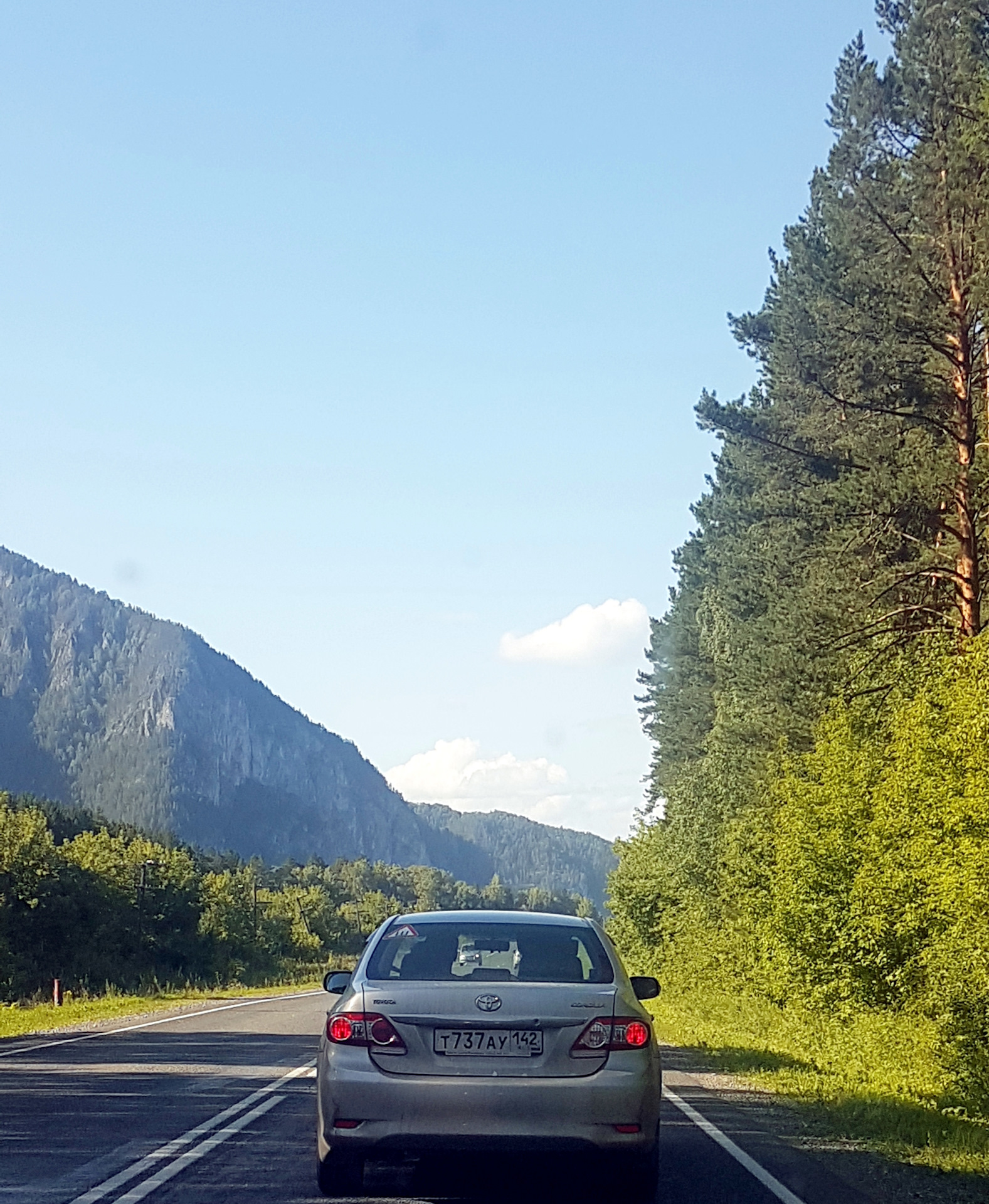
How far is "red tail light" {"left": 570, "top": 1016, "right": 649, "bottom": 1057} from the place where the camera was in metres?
7.59

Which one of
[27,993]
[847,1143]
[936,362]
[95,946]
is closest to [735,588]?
[936,362]

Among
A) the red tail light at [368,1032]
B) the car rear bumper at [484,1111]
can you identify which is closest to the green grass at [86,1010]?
the red tail light at [368,1032]

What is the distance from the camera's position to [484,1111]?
7441mm

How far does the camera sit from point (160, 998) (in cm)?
4984

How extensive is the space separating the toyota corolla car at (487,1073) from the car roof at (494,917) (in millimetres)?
798

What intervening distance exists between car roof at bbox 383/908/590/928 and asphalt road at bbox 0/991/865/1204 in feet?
4.80

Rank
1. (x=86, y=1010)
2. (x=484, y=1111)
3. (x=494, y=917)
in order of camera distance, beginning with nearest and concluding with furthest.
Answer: (x=484, y=1111) → (x=494, y=917) → (x=86, y=1010)

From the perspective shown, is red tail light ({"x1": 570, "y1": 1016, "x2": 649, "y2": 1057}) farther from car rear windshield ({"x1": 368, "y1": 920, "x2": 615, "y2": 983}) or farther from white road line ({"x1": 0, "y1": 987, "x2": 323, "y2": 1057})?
white road line ({"x1": 0, "y1": 987, "x2": 323, "y2": 1057})

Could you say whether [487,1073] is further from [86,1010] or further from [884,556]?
[86,1010]

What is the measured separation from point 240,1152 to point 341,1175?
7.38ft

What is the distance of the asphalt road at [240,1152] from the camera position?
27.4ft

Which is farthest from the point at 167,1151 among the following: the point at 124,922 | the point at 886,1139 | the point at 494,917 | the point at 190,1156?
the point at 124,922

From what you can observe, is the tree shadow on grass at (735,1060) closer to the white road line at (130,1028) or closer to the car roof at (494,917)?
the white road line at (130,1028)

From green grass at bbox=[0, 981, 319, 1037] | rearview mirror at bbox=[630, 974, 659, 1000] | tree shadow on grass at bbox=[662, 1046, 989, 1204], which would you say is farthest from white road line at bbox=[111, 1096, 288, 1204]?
green grass at bbox=[0, 981, 319, 1037]
